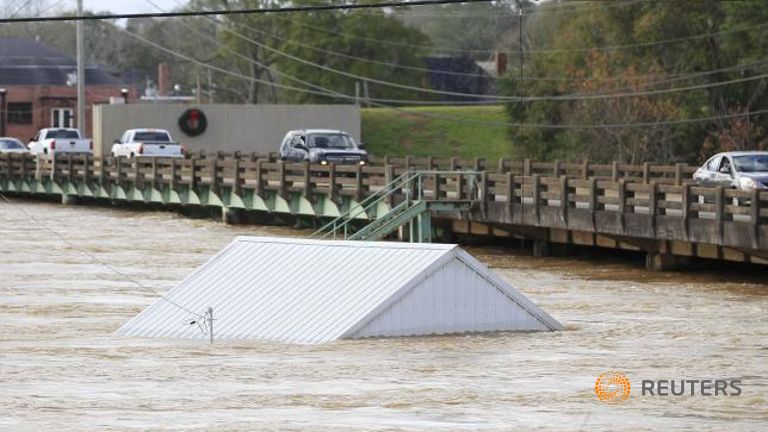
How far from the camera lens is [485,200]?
48.9 meters

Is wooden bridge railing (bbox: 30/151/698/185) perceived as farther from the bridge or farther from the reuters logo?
the reuters logo

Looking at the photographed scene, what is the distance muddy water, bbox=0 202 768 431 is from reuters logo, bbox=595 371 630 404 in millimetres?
160

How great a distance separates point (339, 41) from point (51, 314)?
250 feet

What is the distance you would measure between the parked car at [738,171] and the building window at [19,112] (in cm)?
7154

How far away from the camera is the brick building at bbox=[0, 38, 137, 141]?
11088 cm

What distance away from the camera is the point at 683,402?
965 inches

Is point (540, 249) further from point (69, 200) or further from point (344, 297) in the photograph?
point (69, 200)

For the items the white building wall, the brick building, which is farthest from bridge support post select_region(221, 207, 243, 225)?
the brick building

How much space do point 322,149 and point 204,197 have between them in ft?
17.3

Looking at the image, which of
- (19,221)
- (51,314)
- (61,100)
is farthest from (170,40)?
(51,314)

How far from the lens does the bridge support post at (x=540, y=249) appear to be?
49656 mm

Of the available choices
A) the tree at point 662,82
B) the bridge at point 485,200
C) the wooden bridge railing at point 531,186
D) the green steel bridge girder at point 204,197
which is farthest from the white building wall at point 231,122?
the bridge at point 485,200

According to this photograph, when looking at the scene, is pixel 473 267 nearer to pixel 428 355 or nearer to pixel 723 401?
pixel 428 355

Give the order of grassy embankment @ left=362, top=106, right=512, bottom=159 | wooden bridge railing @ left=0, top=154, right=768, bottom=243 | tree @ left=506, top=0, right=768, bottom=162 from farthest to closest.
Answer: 1. grassy embankment @ left=362, top=106, right=512, bottom=159
2. tree @ left=506, top=0, right=768, bottom=162
3. wooden bridge railing @ left=0, top=154, right=768, bottom=243
